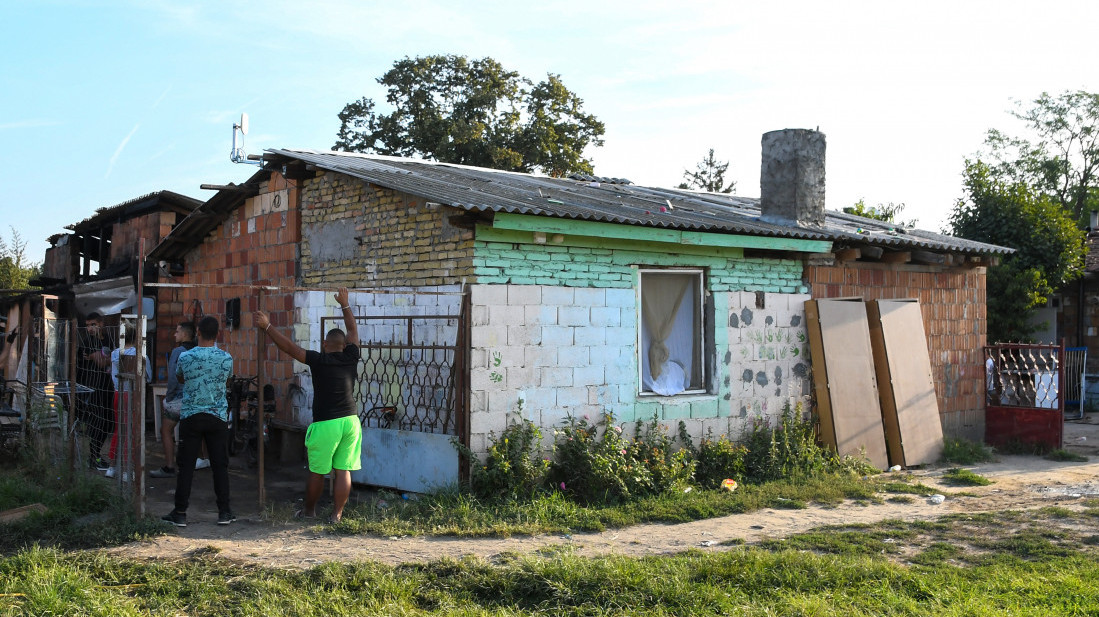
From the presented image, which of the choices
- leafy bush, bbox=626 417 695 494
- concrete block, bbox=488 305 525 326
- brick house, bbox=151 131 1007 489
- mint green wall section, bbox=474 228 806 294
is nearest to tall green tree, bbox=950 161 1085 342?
brick house, bbox=151 131 1007 489

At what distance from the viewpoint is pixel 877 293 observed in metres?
11.7

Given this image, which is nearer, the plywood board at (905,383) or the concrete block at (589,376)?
the concrete block at (589,376)

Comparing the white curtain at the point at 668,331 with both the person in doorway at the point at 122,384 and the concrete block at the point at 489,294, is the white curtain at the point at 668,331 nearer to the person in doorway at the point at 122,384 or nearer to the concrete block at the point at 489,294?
the concrete block at the point at 489,294

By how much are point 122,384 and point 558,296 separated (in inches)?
158

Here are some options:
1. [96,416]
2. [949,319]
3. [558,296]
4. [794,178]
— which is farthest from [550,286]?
[949,319]

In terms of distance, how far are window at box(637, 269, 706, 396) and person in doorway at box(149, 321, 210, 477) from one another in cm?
445

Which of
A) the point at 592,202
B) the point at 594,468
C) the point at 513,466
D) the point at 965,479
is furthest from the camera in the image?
the point at 592,202

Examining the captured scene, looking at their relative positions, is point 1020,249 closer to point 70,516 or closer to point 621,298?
point 621,298

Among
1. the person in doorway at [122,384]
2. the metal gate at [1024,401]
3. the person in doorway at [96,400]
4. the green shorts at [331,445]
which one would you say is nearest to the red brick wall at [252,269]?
the person in doorway at [122,384]

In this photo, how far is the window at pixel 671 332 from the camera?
9.54 metres

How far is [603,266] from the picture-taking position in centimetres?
898

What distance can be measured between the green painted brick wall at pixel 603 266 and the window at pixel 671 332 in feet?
0.72

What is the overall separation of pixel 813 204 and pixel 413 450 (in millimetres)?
6420

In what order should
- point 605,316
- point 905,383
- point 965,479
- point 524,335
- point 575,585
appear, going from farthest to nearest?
point 905,383, point 965,479, point 605,316, point 524,335, point 575,585
